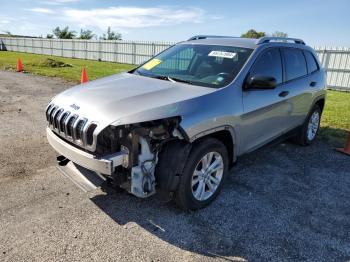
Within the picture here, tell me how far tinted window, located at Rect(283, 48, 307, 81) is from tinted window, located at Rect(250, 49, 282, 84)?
29 centimetres

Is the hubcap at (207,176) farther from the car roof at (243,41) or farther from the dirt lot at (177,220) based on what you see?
the car roof at (243,41)

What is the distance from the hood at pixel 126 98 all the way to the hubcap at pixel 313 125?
11.3 ft

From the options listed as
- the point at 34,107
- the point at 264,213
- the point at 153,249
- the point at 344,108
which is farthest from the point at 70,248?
the point at 344,108

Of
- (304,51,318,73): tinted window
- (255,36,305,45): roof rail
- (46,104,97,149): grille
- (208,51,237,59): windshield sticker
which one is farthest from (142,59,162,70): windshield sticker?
(304,51,318,73): tinted window

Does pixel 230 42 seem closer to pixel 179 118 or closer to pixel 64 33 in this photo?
pixel 179 118

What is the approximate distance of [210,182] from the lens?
394 cm

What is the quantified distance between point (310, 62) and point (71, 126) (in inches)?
185

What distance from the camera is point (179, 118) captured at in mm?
3318

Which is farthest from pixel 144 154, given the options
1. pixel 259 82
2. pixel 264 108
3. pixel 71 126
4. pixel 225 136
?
pixel 264 108

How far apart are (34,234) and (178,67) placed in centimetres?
283

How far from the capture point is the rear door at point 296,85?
5207 millimetres

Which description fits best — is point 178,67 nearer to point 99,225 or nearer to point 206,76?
point 206,76

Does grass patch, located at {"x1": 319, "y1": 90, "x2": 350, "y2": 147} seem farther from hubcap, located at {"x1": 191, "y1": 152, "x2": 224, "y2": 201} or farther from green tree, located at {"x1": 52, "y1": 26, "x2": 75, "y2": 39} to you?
green tree, located at {"x1": 52, "y1": 26, "x2": 75, "y2": 39}

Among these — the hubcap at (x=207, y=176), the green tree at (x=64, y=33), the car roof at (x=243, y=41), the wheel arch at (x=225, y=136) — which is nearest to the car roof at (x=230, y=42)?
the car roof at (x=243, y=41)
